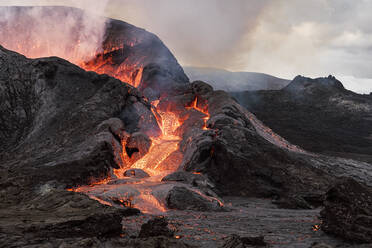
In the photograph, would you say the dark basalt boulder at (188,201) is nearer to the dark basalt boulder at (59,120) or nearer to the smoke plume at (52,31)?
the dark basalt boulder at (59,120)

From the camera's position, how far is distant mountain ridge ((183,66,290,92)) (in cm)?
9562

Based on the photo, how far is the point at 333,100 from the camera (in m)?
58.4

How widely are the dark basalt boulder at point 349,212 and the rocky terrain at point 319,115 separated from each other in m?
30.8

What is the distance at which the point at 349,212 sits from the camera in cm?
706

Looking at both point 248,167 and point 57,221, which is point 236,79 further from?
point 57,221

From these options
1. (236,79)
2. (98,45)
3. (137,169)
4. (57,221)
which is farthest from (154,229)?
(236,79)

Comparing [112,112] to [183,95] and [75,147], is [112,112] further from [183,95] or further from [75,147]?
[183,95]

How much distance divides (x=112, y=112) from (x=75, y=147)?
6189 mm

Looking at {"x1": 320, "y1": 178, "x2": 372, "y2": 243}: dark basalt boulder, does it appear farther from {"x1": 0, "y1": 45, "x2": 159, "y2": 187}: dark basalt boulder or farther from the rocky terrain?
the rocky terrain

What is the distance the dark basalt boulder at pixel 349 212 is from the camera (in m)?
6.59

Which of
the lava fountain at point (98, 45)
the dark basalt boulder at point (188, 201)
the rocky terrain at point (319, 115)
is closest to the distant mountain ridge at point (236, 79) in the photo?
the rocky terrain at point (319, 115)

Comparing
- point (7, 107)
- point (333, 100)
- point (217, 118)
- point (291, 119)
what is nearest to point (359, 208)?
point (217, 118)

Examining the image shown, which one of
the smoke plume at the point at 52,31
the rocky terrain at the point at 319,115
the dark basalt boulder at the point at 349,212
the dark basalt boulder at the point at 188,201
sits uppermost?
the smoke plume at the point at 52,31

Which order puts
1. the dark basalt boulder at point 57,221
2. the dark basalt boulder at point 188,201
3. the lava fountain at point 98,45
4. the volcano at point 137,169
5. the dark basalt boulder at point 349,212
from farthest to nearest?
the lava fountain at point 98,45 < the dark basalt boulder at point 188,201 < the volcano at point 137,169 < the dark basalt boulder at point 349,212 < the dark basalt boulder at point 57,221
